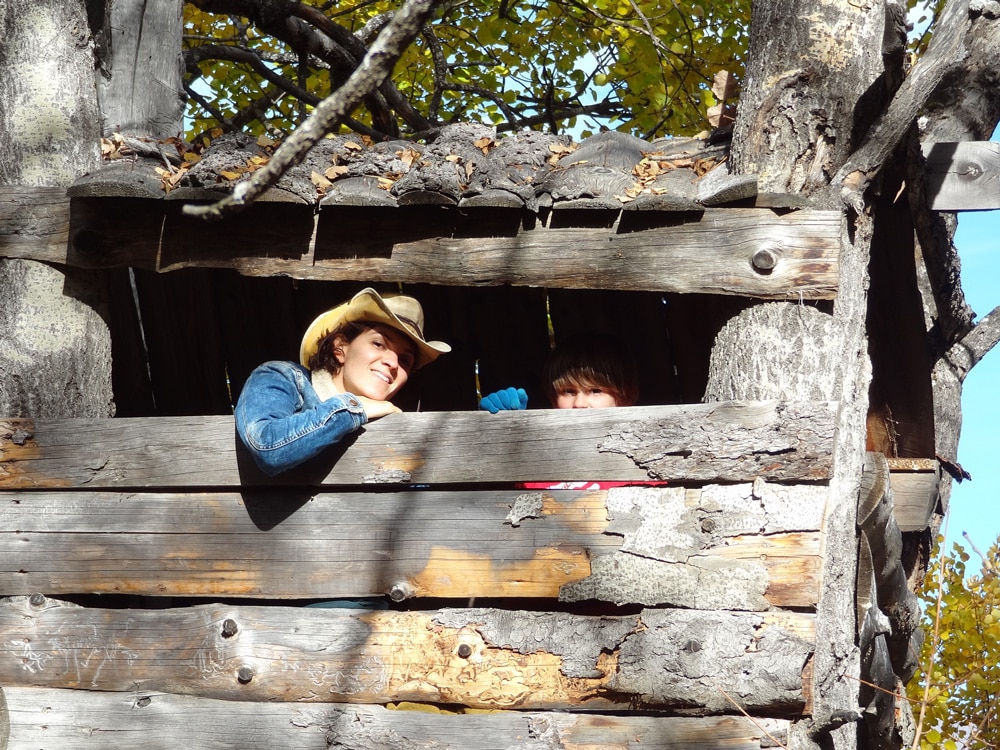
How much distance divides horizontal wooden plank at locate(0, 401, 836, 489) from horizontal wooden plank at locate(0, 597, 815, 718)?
403mm

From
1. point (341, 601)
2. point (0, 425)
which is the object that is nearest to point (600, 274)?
point (341, 601)

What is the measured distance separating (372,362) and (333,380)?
0.18 m

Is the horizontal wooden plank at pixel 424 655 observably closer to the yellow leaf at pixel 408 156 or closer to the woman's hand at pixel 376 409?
the woman's hand at pixel 376 409

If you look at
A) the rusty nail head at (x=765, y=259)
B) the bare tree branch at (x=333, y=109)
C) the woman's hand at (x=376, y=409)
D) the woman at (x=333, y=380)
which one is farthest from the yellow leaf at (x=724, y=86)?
the bare tree branch at (x=333, y=109)

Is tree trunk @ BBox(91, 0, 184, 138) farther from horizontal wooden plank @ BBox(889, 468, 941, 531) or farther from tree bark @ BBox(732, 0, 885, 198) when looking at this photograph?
horizontal wooden plank @ BBox(889, 468, 941, 531)

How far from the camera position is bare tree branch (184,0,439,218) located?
193 cm

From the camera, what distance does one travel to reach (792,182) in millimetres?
3648

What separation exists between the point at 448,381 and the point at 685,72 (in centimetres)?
401

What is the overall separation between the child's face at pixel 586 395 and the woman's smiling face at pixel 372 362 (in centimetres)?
68

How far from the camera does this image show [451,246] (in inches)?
142

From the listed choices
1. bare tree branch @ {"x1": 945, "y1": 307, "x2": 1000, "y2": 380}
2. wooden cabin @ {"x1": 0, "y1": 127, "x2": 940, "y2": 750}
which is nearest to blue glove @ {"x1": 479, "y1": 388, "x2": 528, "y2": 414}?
wooden cabin @ {"x1": 0, "y1": 127, "x2": 940, "y2": 750}

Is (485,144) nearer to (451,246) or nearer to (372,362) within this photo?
(451,246)

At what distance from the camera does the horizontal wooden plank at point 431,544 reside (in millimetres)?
3195

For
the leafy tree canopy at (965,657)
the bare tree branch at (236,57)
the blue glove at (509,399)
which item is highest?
the bare tree branch at (236,57)
